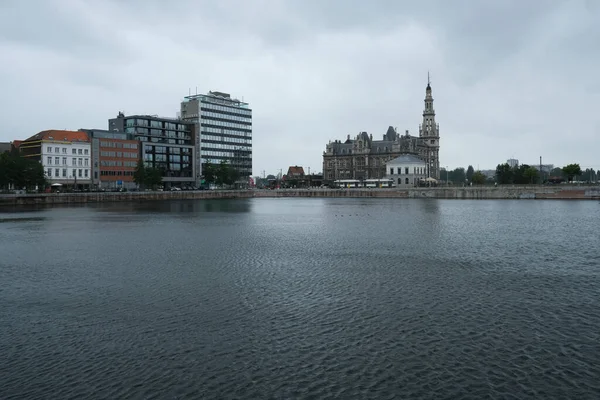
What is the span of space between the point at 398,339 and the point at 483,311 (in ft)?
21.1

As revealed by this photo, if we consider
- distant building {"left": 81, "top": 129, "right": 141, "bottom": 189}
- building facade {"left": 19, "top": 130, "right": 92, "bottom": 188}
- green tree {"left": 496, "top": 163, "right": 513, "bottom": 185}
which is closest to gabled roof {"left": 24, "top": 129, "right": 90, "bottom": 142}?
building facade {"left": 19, "top": 130, "right": 92, "bottom": 188}

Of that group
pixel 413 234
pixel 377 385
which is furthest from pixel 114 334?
pixel 413 234

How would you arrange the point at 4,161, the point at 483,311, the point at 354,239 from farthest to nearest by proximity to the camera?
the point at 4,161 < the point at 354,239 < the point at 483,311

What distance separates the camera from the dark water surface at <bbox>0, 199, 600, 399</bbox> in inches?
663

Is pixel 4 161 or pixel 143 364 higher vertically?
pixel 4 161

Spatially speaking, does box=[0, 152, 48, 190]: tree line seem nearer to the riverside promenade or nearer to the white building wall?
the riverside promenade

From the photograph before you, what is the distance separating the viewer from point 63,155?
157500 mm

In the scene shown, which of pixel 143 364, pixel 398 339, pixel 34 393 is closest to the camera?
pixel 34 393

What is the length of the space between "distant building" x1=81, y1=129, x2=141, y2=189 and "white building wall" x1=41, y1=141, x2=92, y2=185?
8.69 feet

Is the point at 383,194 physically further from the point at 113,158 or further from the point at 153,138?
the point at 113,158

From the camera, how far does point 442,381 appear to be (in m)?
16.9

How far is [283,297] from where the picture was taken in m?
27.8

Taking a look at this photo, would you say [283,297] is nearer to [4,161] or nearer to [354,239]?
[354,239]

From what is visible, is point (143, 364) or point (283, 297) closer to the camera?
point (143, 364)
